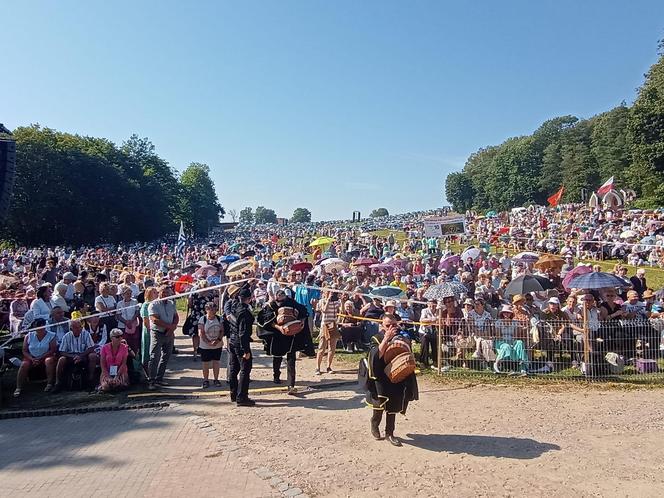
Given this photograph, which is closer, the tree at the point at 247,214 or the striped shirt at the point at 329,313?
the striped shirt at the point at 329,313

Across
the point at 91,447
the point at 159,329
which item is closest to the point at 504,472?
the point at 91,447

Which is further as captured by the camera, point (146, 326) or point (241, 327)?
point (146, 326)

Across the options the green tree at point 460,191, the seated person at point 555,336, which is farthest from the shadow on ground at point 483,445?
the green tree at point 460,191

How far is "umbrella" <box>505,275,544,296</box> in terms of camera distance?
1257 centimetres

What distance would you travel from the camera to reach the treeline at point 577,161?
150 feet

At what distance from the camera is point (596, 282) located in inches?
449

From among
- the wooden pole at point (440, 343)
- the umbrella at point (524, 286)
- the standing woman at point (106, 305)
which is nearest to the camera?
the wooden pole at point (440, 343)

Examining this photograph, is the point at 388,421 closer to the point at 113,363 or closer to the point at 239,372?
the point at 239,372

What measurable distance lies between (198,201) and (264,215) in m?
67.5

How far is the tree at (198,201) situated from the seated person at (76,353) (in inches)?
3368

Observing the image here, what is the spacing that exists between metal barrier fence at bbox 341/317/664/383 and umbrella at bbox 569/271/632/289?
1059 millimetres

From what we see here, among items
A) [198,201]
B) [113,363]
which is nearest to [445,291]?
[113,363]

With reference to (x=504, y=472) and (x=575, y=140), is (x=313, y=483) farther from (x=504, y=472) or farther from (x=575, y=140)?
(x=575, y=140)

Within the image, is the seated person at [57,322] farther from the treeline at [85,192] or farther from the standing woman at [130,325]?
the treeline at [85,192]
